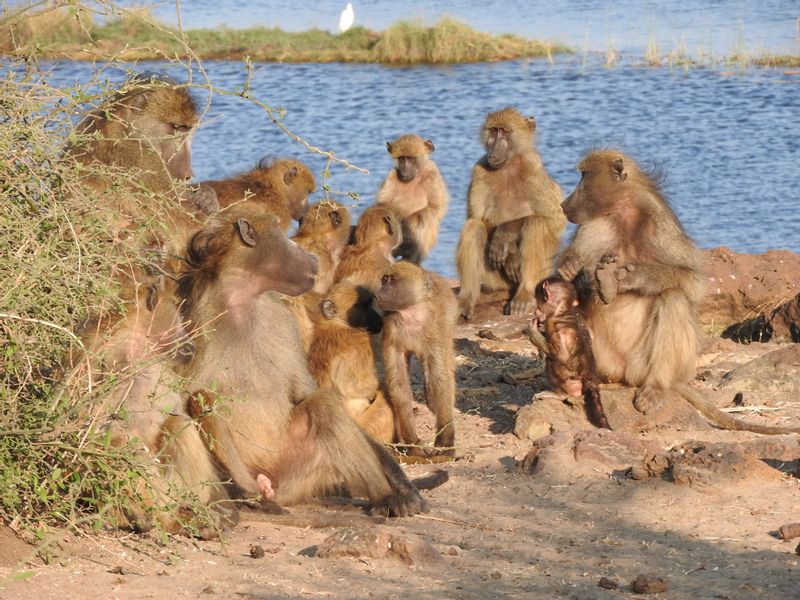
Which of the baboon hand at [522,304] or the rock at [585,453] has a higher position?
the rock at [585,453]

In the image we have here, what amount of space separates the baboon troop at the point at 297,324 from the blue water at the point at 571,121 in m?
5.47

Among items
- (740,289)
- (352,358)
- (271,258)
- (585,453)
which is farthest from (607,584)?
(740,289)

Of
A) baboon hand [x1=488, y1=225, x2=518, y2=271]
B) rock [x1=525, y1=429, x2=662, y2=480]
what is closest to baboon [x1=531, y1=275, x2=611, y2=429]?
rock [x1=525, y1=429, x2=662, y2=480]

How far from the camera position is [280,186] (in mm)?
7418

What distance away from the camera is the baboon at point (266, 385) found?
516cm

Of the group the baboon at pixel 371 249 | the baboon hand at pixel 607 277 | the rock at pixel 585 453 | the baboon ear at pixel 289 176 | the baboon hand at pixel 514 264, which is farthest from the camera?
the baboon hand at pixel 514 264

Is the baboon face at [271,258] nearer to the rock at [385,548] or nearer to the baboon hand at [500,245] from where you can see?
the rock at [385,548]

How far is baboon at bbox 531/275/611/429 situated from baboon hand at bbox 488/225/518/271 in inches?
118

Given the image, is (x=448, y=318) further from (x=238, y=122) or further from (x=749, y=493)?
(x=238, y=122)

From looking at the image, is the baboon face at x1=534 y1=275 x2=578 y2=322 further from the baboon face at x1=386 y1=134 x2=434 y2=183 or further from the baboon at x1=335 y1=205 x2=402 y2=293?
the baboon face at x1=386 y1=134 x2=434 y2=183

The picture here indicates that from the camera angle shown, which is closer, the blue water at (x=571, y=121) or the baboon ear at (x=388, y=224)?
the baboon ear at (x=388, y=224)

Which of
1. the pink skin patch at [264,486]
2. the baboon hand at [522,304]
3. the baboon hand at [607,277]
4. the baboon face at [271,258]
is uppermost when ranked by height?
the baboon face at [271,258]

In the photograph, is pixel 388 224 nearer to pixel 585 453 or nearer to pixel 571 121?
pixel 585 453

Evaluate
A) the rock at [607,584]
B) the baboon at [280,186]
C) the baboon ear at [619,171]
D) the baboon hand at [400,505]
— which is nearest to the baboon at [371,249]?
the baboon at [280,186]
